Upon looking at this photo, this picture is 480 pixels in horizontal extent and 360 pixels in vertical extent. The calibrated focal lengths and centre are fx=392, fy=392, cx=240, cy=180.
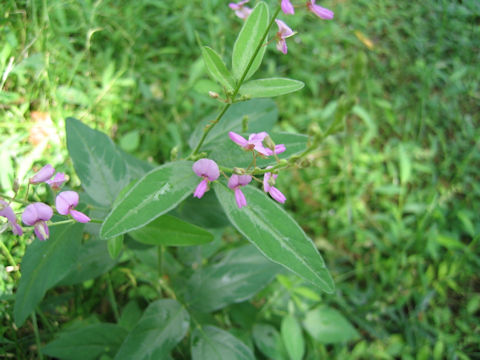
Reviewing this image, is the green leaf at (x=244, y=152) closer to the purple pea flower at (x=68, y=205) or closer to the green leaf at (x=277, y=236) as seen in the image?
the green leaf at (x=277, y=236)

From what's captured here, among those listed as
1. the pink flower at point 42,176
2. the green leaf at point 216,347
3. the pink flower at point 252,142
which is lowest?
the green leaf at point 216,347

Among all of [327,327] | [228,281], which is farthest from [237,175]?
[327,327]

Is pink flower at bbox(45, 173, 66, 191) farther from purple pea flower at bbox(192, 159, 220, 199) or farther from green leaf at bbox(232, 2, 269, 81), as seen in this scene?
green leaf at bbox(232, 2, 269, 81)

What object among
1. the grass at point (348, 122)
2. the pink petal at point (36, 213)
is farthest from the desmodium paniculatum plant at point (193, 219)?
the grass at point (348, 122)

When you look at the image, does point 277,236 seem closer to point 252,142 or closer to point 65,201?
point 252,142

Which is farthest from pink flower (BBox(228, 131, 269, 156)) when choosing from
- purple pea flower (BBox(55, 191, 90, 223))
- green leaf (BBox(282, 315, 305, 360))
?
green leaf (BBox(282, 315, 305, 360))

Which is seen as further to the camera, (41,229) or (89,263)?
(89,263)

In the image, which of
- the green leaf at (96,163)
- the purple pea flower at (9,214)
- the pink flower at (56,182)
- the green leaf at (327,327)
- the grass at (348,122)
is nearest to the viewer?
the purple pea flower at (9,214)
